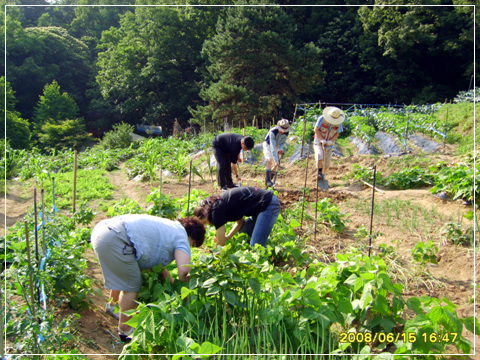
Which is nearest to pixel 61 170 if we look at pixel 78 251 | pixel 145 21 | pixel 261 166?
pixel 261 166

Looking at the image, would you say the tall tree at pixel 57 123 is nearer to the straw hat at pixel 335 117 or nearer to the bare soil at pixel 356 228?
the bare soil at pixel 356 228

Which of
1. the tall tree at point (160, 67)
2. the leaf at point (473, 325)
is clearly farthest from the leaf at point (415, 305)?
the tall tree at point (160, 67)

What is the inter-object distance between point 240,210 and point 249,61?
2102cm

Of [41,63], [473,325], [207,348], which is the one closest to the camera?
[207,348]

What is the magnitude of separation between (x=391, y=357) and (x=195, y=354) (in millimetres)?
1271

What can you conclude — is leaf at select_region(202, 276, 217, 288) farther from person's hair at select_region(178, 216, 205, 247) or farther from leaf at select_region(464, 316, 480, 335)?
leaf at select_region(464, 316, 480, 335)

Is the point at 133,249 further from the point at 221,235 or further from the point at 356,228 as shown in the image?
the point at 356,228

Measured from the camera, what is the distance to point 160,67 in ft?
97.7

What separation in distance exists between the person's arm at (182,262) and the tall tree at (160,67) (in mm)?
26811

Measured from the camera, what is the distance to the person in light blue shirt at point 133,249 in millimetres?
3051

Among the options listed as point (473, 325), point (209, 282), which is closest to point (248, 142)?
point (209, 282)

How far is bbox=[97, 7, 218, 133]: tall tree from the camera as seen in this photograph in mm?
29516

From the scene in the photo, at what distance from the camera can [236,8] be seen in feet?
80.3

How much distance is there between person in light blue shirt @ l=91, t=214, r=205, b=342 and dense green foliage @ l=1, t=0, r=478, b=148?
67.7ft
